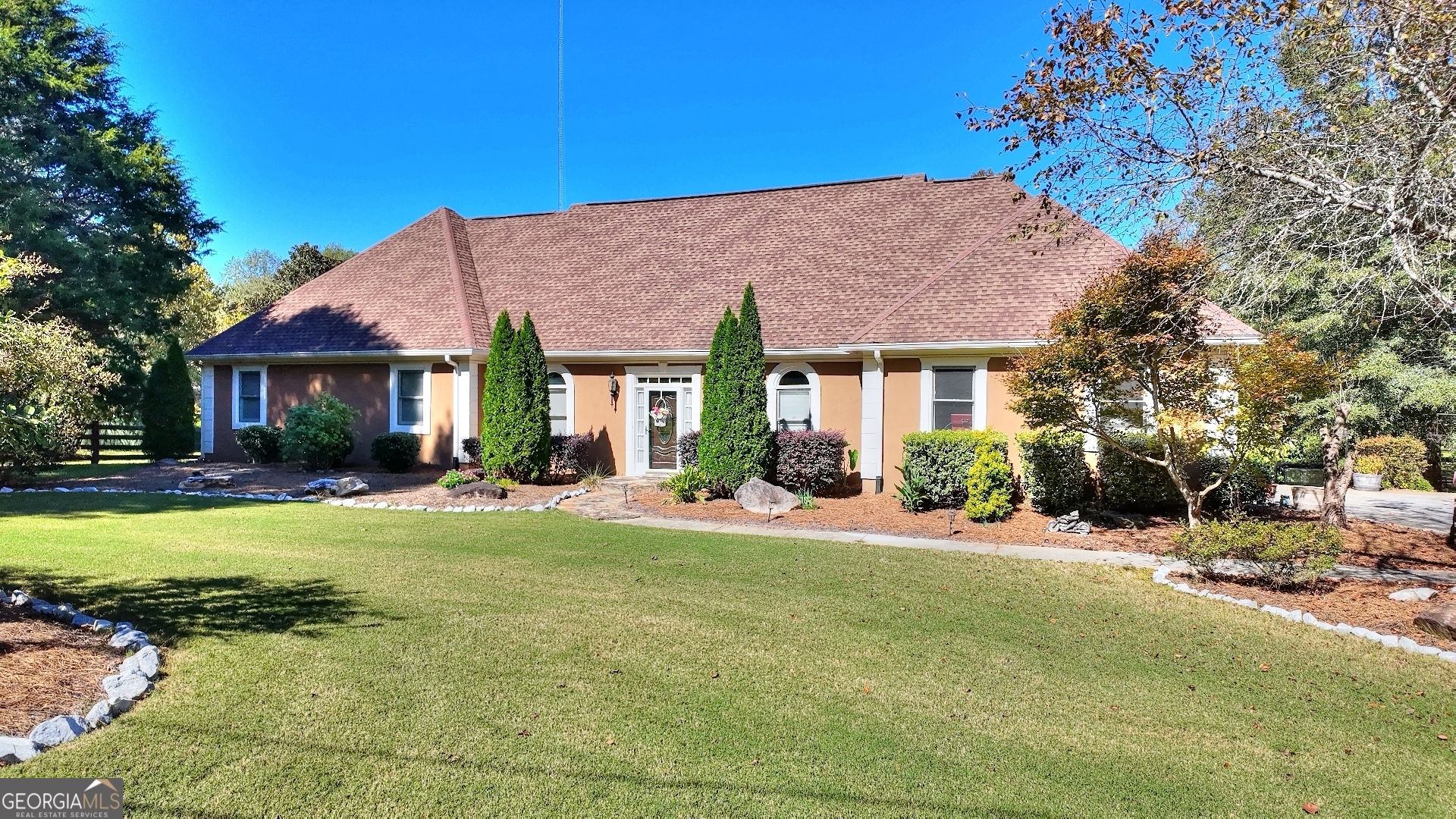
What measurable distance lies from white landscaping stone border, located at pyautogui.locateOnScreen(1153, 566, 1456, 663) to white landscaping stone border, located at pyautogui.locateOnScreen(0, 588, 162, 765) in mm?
8936

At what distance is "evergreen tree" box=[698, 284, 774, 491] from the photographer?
491 inches

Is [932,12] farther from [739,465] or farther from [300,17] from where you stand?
[300,17]

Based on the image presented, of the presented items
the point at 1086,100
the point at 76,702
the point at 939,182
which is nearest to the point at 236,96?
the point at 939,182

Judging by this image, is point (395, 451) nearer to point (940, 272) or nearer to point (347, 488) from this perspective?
point (347, 488)

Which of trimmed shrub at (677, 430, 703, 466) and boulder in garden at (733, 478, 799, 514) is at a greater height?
trimmed shrub at (677, 430, 703, 466)

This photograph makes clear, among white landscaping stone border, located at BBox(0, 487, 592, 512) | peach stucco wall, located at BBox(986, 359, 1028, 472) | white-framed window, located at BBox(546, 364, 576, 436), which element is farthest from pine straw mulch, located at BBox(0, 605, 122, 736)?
peach stucco wall, located at BBox(986, 359, 1028, 472)

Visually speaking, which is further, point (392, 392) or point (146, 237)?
point (146, 237)

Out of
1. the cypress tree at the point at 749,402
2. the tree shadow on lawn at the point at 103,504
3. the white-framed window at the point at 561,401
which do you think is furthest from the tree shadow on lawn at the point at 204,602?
the white-framed window at the point at 561,401

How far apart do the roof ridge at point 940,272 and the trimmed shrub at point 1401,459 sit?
423 inches

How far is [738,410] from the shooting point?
12469mm

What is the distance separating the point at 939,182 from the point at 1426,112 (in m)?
11.4

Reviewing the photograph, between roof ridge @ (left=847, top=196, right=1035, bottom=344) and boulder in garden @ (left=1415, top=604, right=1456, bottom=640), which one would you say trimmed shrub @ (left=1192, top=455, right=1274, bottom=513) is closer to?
boulder in garden @ (left=1415, top=604, right=1456, bottom=640)

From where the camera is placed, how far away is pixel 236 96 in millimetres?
18719

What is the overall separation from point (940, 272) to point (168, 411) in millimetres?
21834
